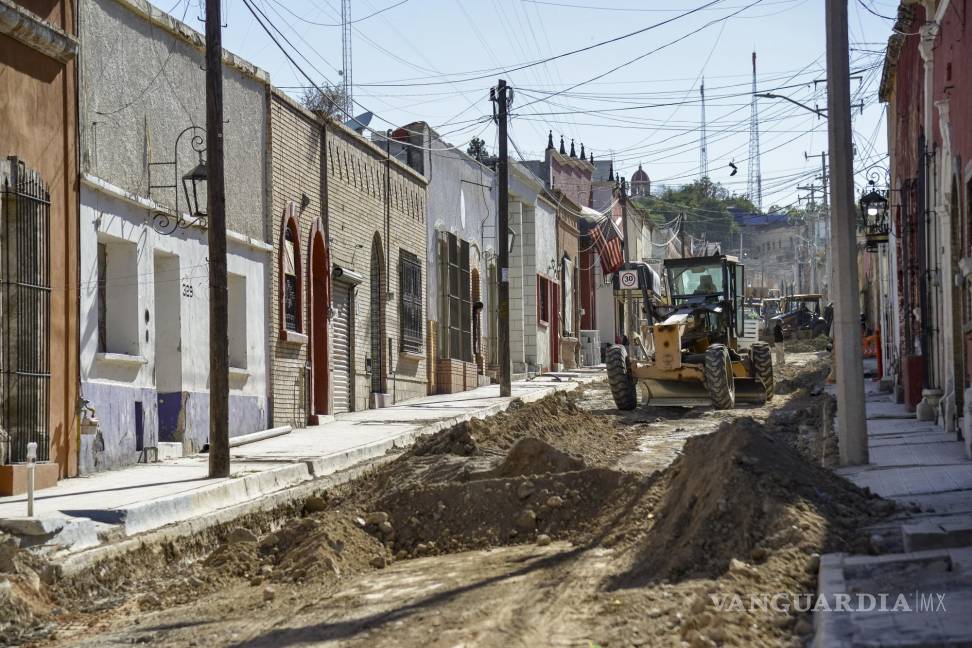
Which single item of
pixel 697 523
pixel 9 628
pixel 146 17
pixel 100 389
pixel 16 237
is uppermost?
pixel 146 17

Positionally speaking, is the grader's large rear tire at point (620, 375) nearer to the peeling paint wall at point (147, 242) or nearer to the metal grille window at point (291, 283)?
the metal grille window at point (291, 283)

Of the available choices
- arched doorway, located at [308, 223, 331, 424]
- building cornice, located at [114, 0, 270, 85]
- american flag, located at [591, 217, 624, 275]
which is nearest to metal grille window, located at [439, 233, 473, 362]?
arched doorway, located at [308, 223, 331, 424]

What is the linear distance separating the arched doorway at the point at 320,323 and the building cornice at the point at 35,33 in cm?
935

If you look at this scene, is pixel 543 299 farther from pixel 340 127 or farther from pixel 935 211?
pixel 935 211

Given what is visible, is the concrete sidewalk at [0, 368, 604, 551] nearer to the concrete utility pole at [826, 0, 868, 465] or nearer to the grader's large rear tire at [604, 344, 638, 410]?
the grader's large rear tire at [604, 344, 638, 410]

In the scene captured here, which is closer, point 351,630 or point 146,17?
point 351,630

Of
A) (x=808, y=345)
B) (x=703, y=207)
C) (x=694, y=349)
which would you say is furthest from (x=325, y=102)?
(x=703, y=207)

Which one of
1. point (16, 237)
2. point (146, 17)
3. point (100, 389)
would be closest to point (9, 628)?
point (16, 237)

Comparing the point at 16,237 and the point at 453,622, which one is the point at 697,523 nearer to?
the point at 453,622

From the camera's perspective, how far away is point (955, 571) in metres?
6.99

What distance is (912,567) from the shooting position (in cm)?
718

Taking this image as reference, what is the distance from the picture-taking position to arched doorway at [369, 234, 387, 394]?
27172 millimetres

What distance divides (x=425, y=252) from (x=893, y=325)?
36.0 feet

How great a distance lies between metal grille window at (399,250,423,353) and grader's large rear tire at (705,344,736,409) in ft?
27.2
